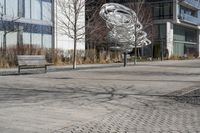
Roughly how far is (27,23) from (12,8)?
2.20 metres

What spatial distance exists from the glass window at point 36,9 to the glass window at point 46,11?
1.94 feet

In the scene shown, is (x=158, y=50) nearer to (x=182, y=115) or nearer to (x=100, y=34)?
(x=100, y=34)

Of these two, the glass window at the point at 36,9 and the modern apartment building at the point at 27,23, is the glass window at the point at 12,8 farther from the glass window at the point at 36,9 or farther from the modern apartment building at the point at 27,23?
the glass window at the point at 36,9

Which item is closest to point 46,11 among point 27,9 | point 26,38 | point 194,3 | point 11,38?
point 27,9

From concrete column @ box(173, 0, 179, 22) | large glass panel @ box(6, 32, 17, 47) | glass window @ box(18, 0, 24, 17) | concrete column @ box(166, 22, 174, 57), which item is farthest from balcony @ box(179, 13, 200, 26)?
large glass panel @ box(6, 32, 17, 47)

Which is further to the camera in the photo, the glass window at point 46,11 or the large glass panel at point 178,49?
the large glass panel at point 178,49

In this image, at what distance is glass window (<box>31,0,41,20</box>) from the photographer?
1593 inches

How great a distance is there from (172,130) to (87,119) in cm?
198

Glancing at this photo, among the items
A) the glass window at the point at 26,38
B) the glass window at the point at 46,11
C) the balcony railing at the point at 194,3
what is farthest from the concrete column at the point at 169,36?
the glass window at the point at 26,38

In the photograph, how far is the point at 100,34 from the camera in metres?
53.7

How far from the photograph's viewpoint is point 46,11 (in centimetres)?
4228

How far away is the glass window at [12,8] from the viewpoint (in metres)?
37.5

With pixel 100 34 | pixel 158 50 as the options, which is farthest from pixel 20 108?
pixel 158 50

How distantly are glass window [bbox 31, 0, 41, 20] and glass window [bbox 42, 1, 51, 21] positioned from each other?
0.59m
